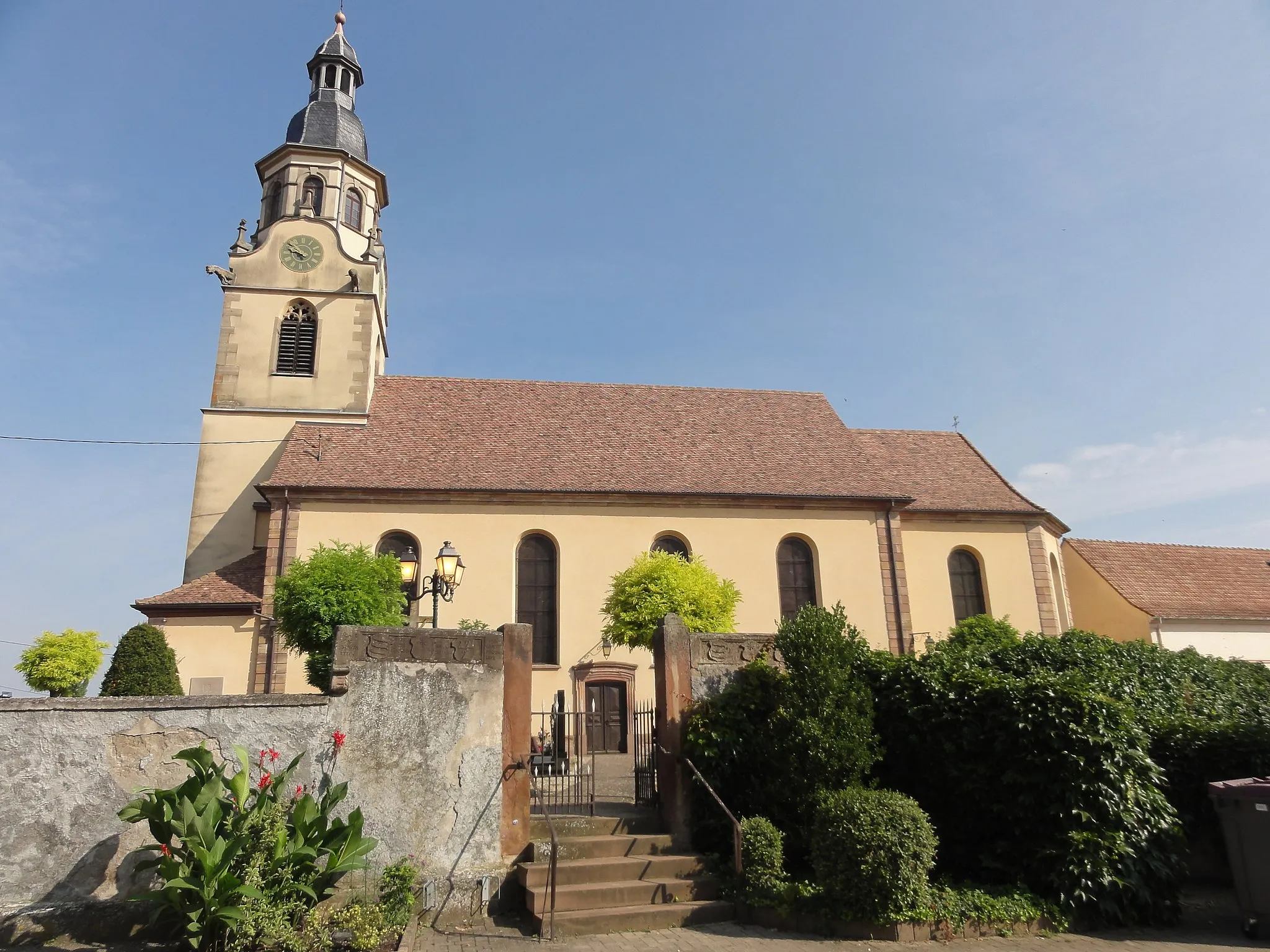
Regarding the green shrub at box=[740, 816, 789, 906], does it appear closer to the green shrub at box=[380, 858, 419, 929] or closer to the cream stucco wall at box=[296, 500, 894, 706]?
the green shrub at box=[380, 858, 419, 929]

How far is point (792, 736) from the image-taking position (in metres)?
9.52

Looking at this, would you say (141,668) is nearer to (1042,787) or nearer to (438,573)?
(438,573)

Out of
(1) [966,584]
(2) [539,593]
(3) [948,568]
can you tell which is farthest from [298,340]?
(1) [966,584]

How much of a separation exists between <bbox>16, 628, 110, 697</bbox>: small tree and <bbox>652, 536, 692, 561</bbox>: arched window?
15.9m

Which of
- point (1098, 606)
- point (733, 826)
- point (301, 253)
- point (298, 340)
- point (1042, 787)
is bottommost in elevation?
point (733, 826)

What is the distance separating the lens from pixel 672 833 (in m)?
9.85

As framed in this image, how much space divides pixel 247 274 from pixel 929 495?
21850mm

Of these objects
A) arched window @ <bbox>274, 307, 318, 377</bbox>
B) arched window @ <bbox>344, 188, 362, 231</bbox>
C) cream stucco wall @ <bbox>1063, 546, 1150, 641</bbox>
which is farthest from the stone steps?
arched window @ <bbox>344, 188, 362, 231</bbox>

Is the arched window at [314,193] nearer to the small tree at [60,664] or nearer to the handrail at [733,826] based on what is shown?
the small tree at [60,664]

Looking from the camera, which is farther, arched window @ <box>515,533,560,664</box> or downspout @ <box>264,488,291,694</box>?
arched window @ <box>515,533,560,664</box>

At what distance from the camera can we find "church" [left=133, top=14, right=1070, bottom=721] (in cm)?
2094

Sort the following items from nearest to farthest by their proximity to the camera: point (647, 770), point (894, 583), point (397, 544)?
point (647, 770), point (397, 544), point (894, 583)

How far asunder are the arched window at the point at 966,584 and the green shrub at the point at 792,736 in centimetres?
1552

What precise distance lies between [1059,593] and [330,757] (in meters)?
24.1
